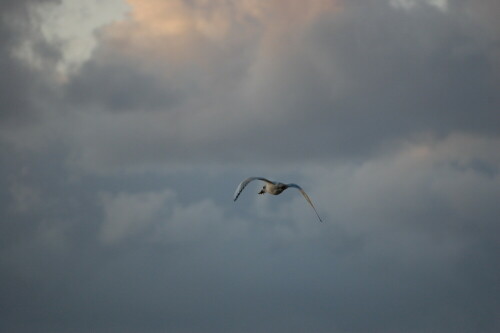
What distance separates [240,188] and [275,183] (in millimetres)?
12177

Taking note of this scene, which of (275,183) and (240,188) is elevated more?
(275,183)

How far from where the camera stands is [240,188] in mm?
72188

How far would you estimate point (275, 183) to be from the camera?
274 feet

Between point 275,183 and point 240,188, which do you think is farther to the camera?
point 275,183
